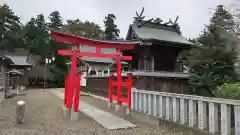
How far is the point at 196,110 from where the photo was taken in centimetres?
562

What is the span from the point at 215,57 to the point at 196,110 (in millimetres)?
5043

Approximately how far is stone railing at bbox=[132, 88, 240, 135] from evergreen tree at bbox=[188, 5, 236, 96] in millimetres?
3638

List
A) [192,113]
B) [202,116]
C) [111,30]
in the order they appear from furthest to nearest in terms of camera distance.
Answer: [111,30] < [192,113] < [202,116]

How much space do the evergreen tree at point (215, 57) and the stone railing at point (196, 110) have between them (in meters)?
3.64

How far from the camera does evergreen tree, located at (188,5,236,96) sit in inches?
359

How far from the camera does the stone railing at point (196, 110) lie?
4516mm

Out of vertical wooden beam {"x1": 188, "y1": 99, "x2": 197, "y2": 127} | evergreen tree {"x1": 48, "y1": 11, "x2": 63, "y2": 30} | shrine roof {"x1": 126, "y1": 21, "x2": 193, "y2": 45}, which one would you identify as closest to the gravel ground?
vertical wooden beam {"x1": 188, "y1": 99, "x2": 197, "y2": 127}

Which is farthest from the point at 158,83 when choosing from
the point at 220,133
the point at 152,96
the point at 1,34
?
the point at 1,34

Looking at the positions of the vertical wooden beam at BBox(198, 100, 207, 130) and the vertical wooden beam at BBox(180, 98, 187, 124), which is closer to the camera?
the vertical wooden beam at BBox(198, 100, 207, 130)

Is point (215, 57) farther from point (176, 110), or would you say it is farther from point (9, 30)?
point (9, 30)

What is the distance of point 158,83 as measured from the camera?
1258 cm

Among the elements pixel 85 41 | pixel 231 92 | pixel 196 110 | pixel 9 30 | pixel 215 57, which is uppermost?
pixel 9 30

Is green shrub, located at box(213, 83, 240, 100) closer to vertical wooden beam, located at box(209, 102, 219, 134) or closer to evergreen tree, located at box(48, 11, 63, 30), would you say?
vertical wooden beam, located at box(209, 102, 219, 134)

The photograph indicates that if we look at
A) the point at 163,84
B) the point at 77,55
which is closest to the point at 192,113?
the point at 77,55
